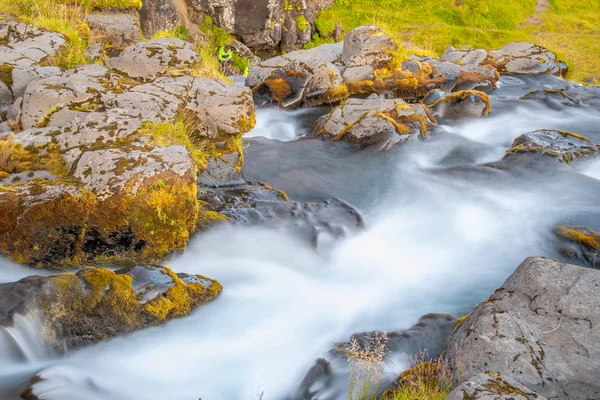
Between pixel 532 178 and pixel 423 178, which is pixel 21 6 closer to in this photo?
pixel 423 178

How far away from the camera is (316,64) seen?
52.5ft

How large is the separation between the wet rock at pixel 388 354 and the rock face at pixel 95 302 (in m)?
1.74

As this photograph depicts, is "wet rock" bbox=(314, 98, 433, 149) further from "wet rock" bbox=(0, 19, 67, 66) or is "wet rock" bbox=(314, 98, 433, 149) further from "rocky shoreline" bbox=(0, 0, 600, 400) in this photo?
"wet rock" bbox=(0, 19, 67, 66)

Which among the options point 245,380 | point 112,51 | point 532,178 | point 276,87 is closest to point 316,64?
point 276,87

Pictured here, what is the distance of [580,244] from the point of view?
7.72 metres

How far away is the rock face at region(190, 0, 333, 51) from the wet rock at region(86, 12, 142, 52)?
9.79 metres

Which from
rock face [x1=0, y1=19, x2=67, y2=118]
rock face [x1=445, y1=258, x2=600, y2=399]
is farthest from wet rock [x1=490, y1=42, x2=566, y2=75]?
rock face [x1=445, y1=258, x2=600, y2=399]

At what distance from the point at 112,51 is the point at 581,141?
12.2 meters

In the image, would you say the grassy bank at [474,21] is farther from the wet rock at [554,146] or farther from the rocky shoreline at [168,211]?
the rocky shoreline at [168,211]

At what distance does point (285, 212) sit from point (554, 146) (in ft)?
24.0

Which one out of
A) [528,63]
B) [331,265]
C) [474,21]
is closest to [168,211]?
[331,265]

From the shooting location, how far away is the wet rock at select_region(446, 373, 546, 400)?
3688mm

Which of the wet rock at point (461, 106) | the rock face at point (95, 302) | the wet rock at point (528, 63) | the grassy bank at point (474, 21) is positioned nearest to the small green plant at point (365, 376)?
the rock face at point (95, 302)

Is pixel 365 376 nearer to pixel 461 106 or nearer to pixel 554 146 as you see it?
pixel 554 146
